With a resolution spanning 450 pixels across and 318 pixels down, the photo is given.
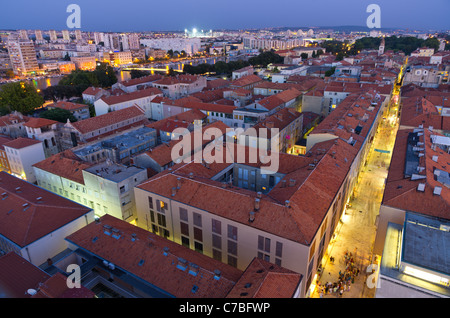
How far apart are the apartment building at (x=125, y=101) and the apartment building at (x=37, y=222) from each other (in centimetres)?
3778

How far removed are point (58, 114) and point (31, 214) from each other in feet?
126

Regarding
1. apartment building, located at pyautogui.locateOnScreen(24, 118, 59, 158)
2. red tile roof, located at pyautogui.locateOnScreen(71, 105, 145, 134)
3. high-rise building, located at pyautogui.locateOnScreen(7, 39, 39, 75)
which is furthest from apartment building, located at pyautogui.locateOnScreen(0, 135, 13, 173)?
high-rise building, located at pyautogui.locateOnScreen(7, 39, 39, 75)

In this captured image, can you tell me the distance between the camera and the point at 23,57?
459ft

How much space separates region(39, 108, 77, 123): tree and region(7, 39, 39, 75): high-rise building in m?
109

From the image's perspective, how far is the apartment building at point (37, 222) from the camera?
77.1ft

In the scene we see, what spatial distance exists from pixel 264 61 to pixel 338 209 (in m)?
111

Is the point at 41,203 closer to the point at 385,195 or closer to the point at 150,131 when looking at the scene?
the point at 150,131

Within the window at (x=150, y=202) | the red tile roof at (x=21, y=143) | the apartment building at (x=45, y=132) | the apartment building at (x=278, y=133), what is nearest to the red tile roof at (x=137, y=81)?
the apartment building at (x=45, y=132)

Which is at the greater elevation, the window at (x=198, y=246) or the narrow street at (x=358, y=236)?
the window at (x=198, y=246)

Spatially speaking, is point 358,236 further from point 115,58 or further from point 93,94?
point 115,58

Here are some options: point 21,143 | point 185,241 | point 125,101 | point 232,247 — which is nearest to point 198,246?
point 185,241

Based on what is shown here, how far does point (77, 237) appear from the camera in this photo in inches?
912

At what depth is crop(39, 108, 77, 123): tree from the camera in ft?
185

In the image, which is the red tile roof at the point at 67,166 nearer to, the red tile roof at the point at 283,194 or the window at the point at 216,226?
the red tile roof at the point at 283,194
